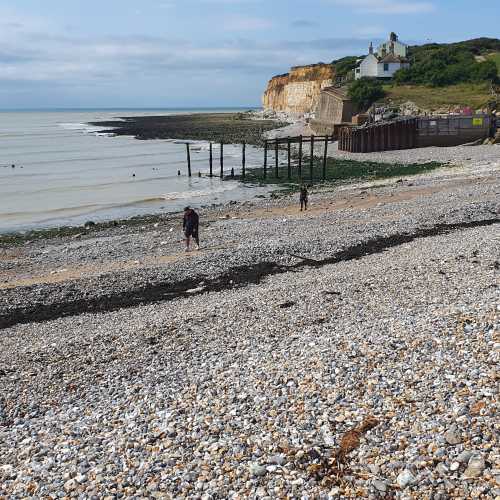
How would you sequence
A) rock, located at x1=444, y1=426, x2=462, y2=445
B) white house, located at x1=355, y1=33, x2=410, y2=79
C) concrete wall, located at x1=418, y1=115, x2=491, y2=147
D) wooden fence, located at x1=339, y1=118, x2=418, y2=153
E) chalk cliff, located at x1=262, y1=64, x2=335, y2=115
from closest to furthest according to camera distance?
rock, located at x1=444, y1=426, x2=462, y2=445 → concrete wall, located at x1=418, y1=115, x2=491, y2=147 → wooden fence, located at x1=339, y1=118, x2=418, y2=153 → white house, located at x1=355, y1=33, x2=410, y2=79 → chalk cliff, located at x1=262, y1=64, x2=335, y2=115

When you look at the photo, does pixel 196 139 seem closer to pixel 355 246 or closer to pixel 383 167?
pixel 383 167

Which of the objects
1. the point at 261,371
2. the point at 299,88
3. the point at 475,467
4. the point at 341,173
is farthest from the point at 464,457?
the point at 299,88

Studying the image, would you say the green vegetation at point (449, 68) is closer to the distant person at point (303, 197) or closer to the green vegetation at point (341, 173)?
the green vegetation at point (341, 173)

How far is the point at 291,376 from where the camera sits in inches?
375

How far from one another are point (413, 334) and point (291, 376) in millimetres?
2628

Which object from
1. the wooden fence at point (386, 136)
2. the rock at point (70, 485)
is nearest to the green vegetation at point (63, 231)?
the rock at point (70, 485)

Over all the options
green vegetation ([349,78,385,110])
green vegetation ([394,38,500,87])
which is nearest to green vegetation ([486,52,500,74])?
green vegetation ([394,38,500,87])

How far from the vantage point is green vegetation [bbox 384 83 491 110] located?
62.9 meters

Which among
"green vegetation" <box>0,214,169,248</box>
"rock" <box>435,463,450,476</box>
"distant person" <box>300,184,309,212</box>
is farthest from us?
"distant person" <box>300,184,309,212</box>

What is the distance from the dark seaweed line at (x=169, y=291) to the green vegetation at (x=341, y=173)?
18745 mm

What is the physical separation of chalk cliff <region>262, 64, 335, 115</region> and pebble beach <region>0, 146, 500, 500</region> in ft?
349

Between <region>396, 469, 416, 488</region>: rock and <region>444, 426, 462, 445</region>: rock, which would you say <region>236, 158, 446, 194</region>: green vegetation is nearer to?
<region>444, 426, 462, 445</region>: rock

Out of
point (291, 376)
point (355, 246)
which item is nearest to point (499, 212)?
point (355, 246)

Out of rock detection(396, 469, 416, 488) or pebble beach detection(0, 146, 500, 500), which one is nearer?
rock detection(396, 469, 416, 488)
